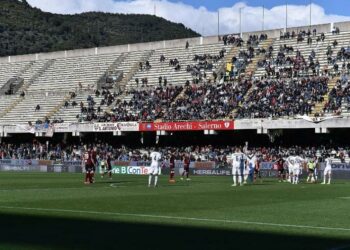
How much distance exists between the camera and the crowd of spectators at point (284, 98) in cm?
6781

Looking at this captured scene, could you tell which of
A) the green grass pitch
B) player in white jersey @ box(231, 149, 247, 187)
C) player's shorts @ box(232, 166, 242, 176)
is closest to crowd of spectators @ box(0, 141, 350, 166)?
player in white jersey @ box(231, 149, 247, 187)

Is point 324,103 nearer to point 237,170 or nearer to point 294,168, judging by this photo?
point 294,168

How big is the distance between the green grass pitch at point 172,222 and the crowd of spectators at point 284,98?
39175 mm

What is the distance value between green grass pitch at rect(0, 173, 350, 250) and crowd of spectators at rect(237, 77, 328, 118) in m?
39.2

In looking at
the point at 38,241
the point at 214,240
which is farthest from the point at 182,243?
the point at 38,241

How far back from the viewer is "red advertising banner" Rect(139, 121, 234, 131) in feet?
228

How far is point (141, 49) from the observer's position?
94.9m

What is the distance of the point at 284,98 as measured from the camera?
69.6 m

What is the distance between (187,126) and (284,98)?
9811 mm

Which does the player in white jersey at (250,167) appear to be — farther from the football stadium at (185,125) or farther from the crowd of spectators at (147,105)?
the crowd of spectators at (147,105)

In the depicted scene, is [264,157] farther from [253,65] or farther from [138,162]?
[253,65]

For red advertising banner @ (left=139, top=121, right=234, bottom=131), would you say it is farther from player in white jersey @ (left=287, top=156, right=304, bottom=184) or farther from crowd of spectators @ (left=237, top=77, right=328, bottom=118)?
player in white jersey @ (left=287, top=156, right=304, bottom=184)

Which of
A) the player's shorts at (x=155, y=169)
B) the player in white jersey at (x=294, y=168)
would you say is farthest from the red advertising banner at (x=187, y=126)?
the player's shorts at (x=155, y=169)

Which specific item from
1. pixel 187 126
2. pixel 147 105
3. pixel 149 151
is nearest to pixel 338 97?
pixel 187 126
